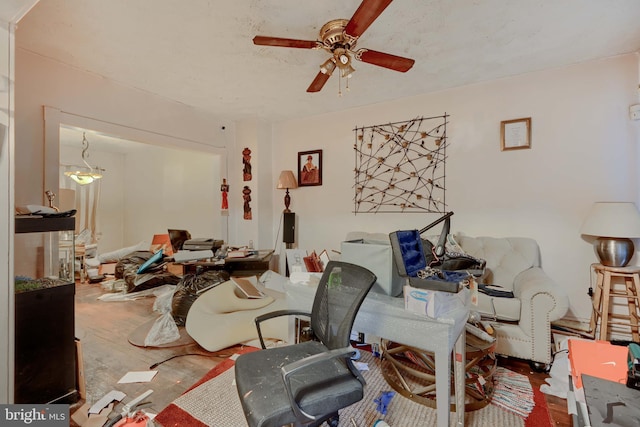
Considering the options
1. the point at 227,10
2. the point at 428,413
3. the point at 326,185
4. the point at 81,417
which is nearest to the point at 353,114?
the point at 326,185

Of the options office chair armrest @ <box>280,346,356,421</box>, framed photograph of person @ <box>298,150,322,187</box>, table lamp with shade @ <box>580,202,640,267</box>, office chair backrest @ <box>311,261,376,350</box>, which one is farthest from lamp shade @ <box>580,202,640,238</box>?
framed photograph of person @ <box>298,150,322,187</box>

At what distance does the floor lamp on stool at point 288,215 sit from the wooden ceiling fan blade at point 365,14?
2.67m

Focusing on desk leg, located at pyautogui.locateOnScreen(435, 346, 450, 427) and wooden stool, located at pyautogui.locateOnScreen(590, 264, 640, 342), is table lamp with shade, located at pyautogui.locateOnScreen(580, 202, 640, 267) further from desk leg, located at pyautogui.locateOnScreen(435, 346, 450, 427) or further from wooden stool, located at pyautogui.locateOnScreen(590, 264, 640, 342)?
desk leg, located at pyautogui.locateOnScreen(435, 346, 450, 427)

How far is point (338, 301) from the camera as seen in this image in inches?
56.4

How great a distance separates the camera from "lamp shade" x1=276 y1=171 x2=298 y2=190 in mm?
4312

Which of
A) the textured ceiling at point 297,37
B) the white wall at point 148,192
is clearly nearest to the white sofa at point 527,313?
the textured ceiling at point 297,37

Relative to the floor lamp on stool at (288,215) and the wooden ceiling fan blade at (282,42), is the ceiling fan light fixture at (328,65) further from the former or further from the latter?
the floor lamp on stool at (288,215)

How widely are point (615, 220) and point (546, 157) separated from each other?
33.5 inches

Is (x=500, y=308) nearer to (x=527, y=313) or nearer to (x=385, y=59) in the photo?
(x=527, y=313)

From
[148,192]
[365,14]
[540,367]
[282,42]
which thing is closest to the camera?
[365,14]

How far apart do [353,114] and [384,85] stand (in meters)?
0.79
